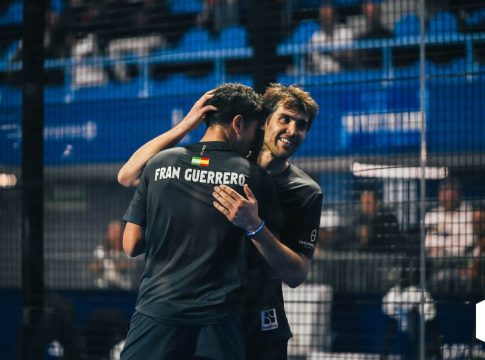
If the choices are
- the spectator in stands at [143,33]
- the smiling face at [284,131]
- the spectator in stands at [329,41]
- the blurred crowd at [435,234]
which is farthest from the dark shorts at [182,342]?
the spectator in stands at [143,33]

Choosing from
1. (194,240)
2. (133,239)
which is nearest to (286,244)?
(194,240)

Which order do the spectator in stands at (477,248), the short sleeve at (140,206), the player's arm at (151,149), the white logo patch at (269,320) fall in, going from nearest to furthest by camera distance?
the short sleeve at (140,206) < the player's arm at (151,149) < the white logo patch at (269,320) < the spectator in stands at (477,248)

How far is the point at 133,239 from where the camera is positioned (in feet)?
14.4

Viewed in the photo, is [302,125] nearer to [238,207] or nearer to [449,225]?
[238,207]

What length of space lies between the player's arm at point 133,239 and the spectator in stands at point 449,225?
2681 millimetres

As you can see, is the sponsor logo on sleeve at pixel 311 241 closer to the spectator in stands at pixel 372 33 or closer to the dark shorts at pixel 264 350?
the dark shorts at pixel 264 350

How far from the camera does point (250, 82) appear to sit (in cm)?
702

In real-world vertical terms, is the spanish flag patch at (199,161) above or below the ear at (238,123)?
below

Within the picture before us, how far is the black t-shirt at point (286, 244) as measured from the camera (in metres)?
4.60

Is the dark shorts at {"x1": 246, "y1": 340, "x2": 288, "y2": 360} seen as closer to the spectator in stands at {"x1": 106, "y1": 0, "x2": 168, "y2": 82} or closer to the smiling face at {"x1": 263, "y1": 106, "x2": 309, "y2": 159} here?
the smiling face at {"x1": 263, "y1": 106, "x2": 309, "y2": 159}

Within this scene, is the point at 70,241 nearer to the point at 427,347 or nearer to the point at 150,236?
the point at 427,347

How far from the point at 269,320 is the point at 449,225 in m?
2.22

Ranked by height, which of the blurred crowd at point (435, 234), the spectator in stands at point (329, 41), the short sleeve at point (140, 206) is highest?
the spectator in stands at point (329, 41)

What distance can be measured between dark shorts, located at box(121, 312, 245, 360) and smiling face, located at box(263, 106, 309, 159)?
1019 mm
